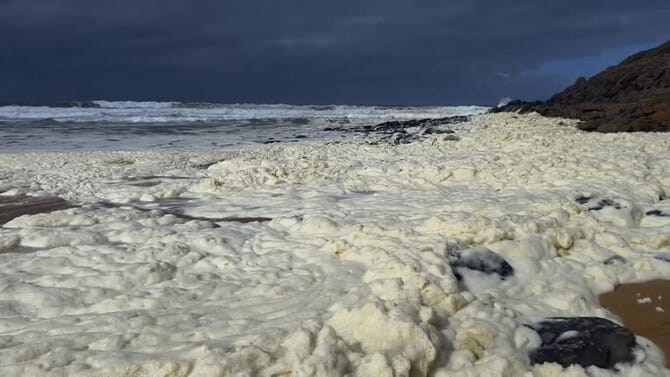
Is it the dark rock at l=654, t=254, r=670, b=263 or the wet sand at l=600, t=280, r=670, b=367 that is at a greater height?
the dark rock at l=654, t=254, r=670, b=263

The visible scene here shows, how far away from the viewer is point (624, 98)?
20734mm

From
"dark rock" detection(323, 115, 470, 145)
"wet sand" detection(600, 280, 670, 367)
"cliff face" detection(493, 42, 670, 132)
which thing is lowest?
"dark rock" detection(323, 115, 470, 145)

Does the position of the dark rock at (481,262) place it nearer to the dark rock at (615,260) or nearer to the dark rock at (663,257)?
the dark rock at (615,260)

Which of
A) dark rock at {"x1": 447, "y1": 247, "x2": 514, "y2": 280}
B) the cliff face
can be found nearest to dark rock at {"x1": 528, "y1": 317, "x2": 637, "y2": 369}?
dark rock at {"x1": 447, "y1": 247, "x2": 514, "y2": 280}

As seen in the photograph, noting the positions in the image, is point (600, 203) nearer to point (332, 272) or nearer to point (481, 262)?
point (481, 262)

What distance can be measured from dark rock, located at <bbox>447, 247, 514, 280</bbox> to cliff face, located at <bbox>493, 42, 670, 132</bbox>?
1062 centimetres

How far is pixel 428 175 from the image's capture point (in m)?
8.00

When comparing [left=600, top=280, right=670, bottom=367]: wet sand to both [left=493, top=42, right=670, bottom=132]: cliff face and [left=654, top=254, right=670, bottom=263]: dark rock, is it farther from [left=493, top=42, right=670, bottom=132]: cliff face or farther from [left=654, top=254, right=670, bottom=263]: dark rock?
[left=493, top=42, right=670, bottom=132]: cliff face

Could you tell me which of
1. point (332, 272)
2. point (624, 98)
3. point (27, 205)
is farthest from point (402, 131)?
point (332, 272)

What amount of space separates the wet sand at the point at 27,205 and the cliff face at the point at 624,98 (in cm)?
1148

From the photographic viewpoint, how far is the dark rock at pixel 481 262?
4.05m

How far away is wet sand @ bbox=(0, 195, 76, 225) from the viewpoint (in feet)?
22.0

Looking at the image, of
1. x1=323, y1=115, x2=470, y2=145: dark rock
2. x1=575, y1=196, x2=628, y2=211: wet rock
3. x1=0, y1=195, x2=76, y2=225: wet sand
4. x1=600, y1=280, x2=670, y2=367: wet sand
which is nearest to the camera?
x1=600, y1=280, x2=670, y2=367: wet sand

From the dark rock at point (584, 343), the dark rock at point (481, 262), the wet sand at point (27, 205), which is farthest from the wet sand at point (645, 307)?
the wet sand at point (27, 205)
